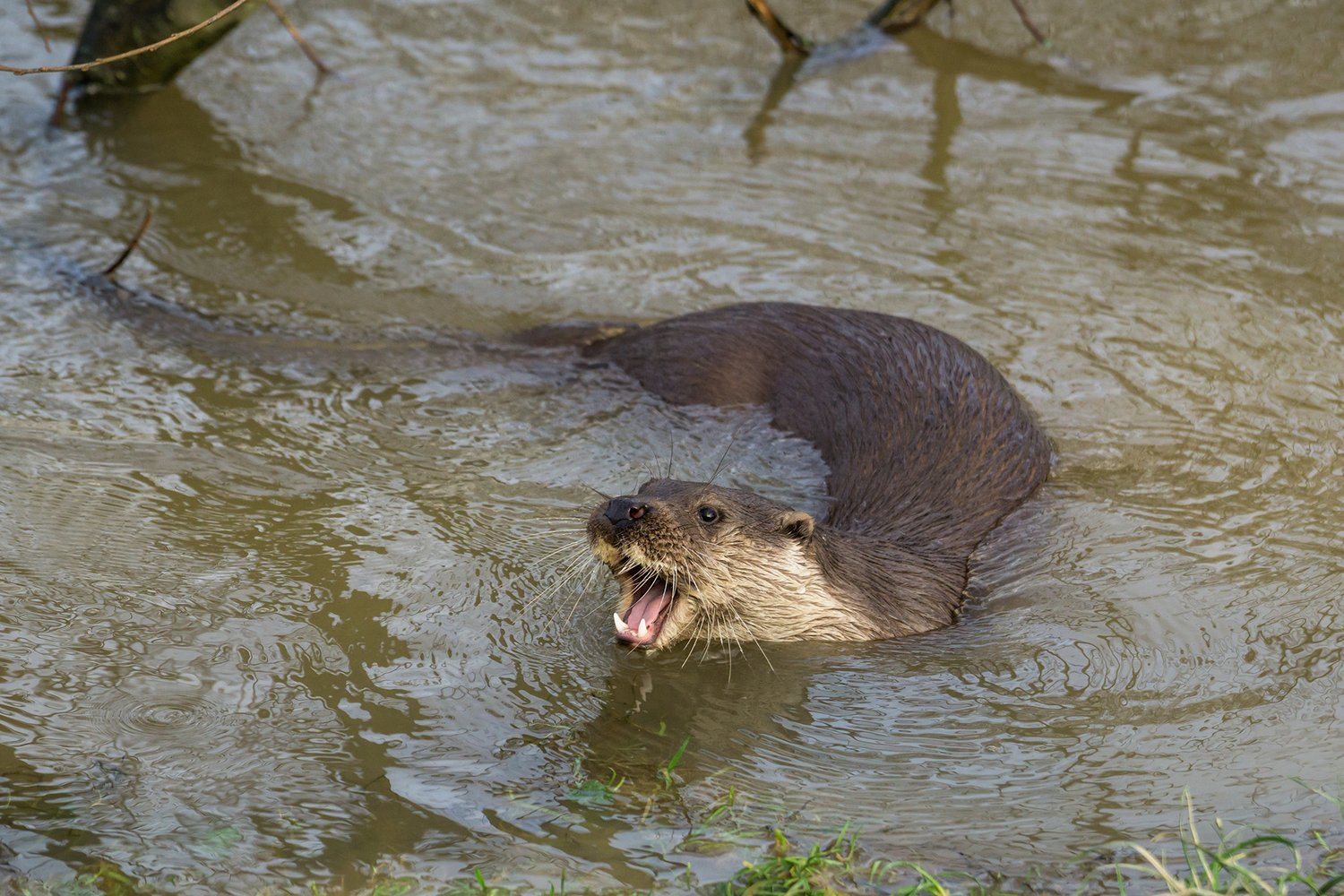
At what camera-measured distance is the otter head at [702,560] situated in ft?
8.87

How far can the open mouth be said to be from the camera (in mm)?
2762

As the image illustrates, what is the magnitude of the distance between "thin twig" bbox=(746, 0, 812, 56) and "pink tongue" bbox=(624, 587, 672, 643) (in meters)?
3.38

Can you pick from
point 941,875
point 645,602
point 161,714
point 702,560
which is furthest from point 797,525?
point 161,714

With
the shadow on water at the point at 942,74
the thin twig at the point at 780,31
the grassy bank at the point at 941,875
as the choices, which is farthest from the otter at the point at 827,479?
the thin twig at the point at 780,31

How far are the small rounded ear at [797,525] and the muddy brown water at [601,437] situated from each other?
0.82 ft

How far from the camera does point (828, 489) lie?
11.4 feet

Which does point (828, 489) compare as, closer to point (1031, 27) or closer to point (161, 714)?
point (161, 714)

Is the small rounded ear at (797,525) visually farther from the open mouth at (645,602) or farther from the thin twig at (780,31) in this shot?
the thin twig at (780,31)

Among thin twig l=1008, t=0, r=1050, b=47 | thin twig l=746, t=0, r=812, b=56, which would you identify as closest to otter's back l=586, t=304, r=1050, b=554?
thin twig l=746, t=0, r=812, b=56

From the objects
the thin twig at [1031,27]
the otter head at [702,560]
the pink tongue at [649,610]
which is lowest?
the pink tongue at [649,610]

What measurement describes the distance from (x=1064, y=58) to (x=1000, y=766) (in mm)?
4346

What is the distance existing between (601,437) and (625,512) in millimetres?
967

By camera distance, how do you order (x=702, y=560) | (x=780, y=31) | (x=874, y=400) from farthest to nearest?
1. (x=780, y=31)
2. (x=874, y=400)
3. (x=702, y=560)

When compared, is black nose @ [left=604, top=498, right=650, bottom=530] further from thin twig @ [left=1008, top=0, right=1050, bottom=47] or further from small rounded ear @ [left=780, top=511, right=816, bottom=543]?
thin twig @ [left=1008, top=0, right=1050, bottom=47]
